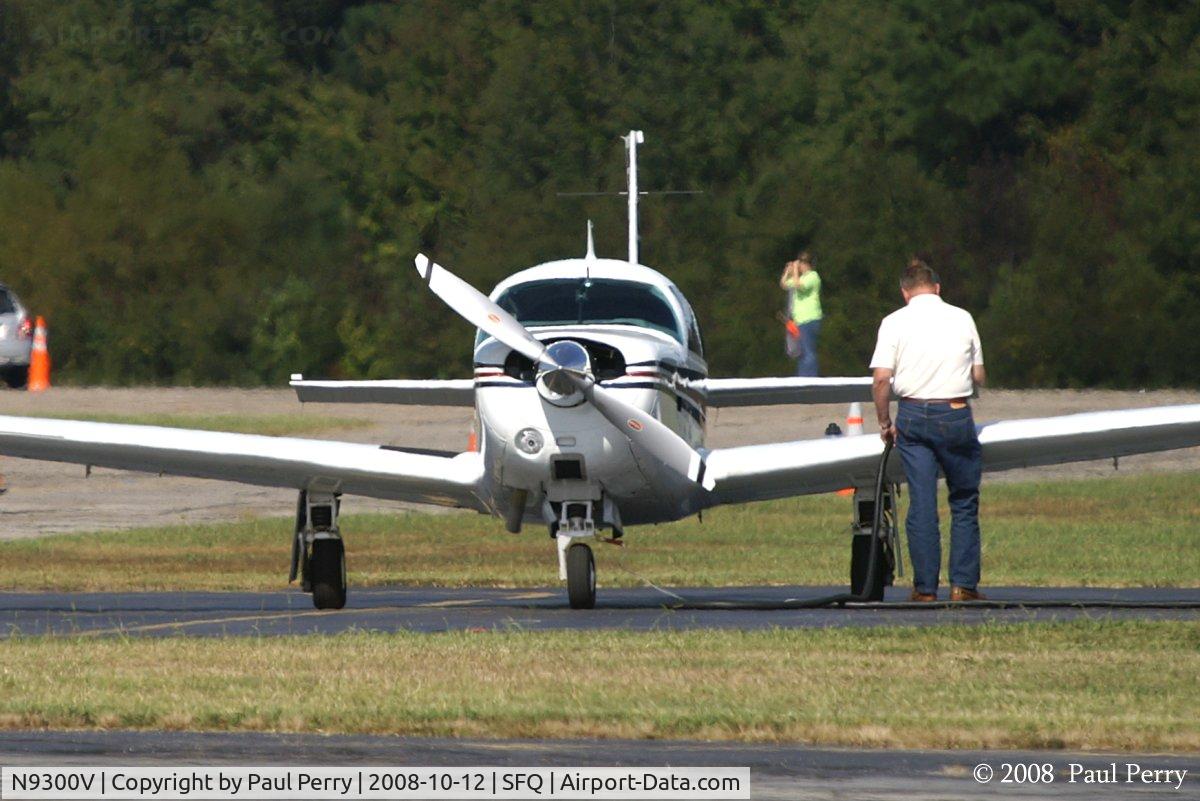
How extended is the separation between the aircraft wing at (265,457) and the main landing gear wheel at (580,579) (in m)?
0.80

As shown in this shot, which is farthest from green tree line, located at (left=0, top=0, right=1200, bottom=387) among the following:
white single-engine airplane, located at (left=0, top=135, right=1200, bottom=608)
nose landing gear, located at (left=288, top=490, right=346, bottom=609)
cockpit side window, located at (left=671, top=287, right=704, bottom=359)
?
nose landing gear, located at (left=288, top=490, right=346, bottom=609)

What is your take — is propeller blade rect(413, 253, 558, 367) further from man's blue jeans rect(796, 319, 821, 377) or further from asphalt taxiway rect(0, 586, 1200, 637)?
man's blue jeans rect(796, 319, 821, 377)

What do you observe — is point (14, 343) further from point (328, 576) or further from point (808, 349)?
point (328, 576)

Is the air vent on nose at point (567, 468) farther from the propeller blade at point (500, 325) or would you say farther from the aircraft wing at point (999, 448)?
the aircraft wing at point (999, 448)

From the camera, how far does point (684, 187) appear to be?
48.9 metres

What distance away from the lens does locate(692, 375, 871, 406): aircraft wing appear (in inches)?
625

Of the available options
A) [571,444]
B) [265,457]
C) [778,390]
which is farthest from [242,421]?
[571,444]

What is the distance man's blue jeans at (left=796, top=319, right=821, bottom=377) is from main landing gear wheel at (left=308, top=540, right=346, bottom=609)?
13.5 metres

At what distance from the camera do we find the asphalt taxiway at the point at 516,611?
12195 mm

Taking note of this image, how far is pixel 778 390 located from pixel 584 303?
2358 millimetres

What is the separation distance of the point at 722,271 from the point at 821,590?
96.9ft

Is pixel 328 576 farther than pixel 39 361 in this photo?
No

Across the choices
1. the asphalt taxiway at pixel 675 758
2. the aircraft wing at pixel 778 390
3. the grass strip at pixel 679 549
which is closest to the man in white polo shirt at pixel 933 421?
the aircraft wing at pixel 778 390

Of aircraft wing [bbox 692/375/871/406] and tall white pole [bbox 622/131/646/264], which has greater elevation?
tall white pole [bbox 622/131/646/264]
